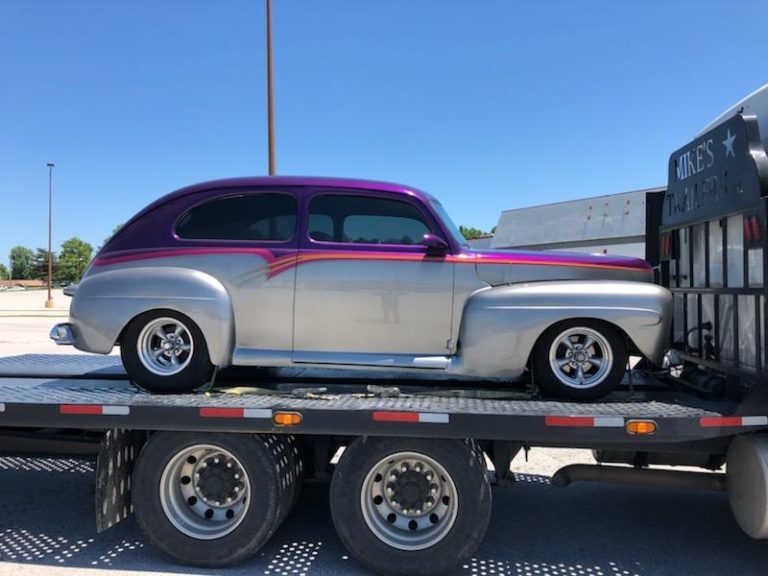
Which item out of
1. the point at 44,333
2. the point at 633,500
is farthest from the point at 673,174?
the point at 44,333

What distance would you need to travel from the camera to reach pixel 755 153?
3.45 metres

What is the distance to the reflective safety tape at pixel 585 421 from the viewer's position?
340cm

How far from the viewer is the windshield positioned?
4.17 metres

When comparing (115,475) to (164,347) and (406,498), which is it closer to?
(164,347)

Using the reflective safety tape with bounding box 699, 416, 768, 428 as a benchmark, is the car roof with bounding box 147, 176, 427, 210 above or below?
above

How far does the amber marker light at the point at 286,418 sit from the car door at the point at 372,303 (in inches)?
22.3

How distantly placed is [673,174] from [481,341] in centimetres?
217

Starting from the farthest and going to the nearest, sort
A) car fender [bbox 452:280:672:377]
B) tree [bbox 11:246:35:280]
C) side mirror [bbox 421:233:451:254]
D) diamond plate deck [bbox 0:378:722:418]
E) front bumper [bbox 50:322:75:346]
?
tree [bbox 11:246:35:280]
front bumper [bbox 50:322:75:346]
side mirror [bbox 421:233:451:254]
car fender [bbox 452:280:672:377]
diamond plate deck [bbox 0:378:722:418]

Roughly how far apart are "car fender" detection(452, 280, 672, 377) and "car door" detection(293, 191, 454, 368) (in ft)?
0.75

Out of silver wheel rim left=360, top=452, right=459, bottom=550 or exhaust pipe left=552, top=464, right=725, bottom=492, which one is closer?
silver wheel rim left=360, top=452, right=459, bottom=550

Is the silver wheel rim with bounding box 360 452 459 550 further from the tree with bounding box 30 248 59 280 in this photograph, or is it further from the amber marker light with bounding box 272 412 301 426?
the tree with bounding box 30 248 59 280

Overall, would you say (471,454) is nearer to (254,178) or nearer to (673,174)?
(254,178)

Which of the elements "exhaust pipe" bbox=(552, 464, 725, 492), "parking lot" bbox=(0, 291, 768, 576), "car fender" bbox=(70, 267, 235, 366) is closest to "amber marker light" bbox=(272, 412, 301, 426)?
"car fender" bbox=(70, 267, 235, 366)

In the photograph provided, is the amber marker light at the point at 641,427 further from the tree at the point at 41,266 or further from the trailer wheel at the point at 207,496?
the tree at the point at 41,266
